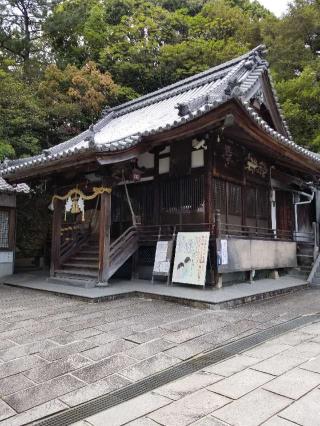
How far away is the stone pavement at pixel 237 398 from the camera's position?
273 centimetres

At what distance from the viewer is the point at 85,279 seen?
9156 millimetres

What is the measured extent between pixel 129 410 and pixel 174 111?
32.2 ft

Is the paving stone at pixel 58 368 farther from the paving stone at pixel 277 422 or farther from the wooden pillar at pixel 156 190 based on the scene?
the wooden pillar at pixel 156 190

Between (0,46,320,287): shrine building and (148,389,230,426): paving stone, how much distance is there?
5221 millimetres

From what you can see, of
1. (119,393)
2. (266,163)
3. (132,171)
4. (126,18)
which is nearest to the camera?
(119,393)

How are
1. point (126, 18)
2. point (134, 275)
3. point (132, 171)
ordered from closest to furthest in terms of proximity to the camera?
point (132, 171), point (134, 275), point (126, 18)

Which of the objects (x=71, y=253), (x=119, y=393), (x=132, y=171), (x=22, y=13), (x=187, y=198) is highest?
(x=22, y=13)

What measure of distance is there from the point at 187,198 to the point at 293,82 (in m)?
13.9

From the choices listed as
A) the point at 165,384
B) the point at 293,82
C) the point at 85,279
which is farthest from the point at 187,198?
the point at 293,82

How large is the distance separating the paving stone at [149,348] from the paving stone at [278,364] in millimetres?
1234

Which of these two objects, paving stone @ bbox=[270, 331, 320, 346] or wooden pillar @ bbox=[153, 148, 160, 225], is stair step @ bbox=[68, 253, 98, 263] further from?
paving stone @ bbox=[270, 331, 320, 346]

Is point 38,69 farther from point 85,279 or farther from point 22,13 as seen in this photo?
point 85,279

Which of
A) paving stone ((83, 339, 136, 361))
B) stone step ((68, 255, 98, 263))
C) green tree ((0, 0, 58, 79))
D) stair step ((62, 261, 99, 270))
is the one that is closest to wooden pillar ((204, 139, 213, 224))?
stair step ((62, 261, 99, 270))

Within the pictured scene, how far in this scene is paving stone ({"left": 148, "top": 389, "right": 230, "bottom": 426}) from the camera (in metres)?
2.74
